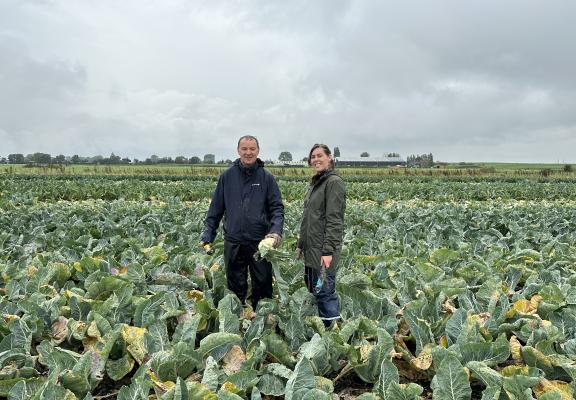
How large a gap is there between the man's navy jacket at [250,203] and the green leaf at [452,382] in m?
1.88

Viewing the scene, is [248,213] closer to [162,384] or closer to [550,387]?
[162,384]

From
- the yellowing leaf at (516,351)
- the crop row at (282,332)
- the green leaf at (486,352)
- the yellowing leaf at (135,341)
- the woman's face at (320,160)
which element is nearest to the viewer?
the crop row at (282,332)

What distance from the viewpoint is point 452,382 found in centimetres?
272

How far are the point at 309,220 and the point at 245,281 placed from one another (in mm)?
878

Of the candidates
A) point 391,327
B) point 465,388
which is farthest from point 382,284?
point 465,388

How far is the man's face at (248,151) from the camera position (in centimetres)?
410

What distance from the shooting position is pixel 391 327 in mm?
3631

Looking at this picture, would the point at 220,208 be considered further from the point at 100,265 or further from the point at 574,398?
the point at 574,398

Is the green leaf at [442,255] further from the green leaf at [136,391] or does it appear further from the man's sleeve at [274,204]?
the green leaf at [136,391]

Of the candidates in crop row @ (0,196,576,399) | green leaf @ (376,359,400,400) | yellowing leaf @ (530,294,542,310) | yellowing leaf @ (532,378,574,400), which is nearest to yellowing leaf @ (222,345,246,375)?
crop row @ (0,196,576,399)

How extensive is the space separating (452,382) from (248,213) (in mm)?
2152

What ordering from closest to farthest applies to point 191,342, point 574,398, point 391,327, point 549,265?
point 574,398 → point 191,342 → point 391,327 → point 549,265

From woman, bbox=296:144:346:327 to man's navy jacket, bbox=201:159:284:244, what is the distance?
13.8 inches

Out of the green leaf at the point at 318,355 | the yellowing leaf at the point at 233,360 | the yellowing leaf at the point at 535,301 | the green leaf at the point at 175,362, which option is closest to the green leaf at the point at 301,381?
the green leaf at the point at 318,355
